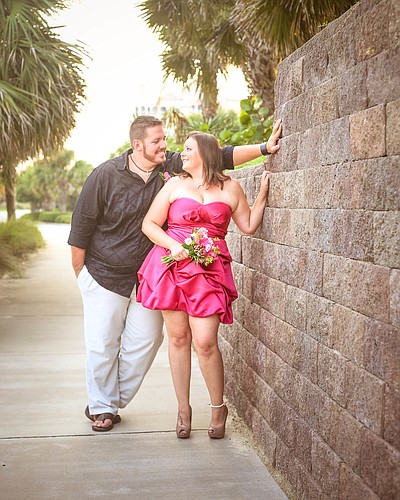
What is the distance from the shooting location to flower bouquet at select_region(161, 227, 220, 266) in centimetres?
461

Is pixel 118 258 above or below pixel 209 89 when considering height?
below

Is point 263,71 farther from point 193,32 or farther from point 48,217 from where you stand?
point 48,217

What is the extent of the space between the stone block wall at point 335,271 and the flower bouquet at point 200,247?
1.18 ft

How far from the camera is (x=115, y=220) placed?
516 cm

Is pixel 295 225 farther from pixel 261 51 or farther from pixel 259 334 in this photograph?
pixel 261 51

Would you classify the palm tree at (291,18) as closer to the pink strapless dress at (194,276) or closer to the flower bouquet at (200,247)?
the pink strapless dress at (194,276)

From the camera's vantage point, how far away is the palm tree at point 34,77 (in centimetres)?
1286

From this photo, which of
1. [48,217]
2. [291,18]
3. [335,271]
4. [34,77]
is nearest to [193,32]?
→ [34,77]

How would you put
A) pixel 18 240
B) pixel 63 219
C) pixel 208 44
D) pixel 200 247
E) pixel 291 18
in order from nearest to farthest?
pixel 200 247 < pixel 291 18 < pixel 208 44 < pixel 18 240 < pixel 63 219

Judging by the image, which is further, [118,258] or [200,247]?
[118,258]

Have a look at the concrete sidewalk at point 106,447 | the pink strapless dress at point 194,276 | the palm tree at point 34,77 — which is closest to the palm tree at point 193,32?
the palm tree at point 34,77

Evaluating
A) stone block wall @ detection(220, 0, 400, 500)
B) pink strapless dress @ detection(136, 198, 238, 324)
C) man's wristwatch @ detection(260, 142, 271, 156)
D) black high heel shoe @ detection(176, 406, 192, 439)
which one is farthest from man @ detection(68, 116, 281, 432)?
stone block wall @ detection(220, 0, 400, 500)

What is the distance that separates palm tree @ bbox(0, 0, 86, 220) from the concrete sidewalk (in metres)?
6.47

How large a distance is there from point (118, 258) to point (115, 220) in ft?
0.84
